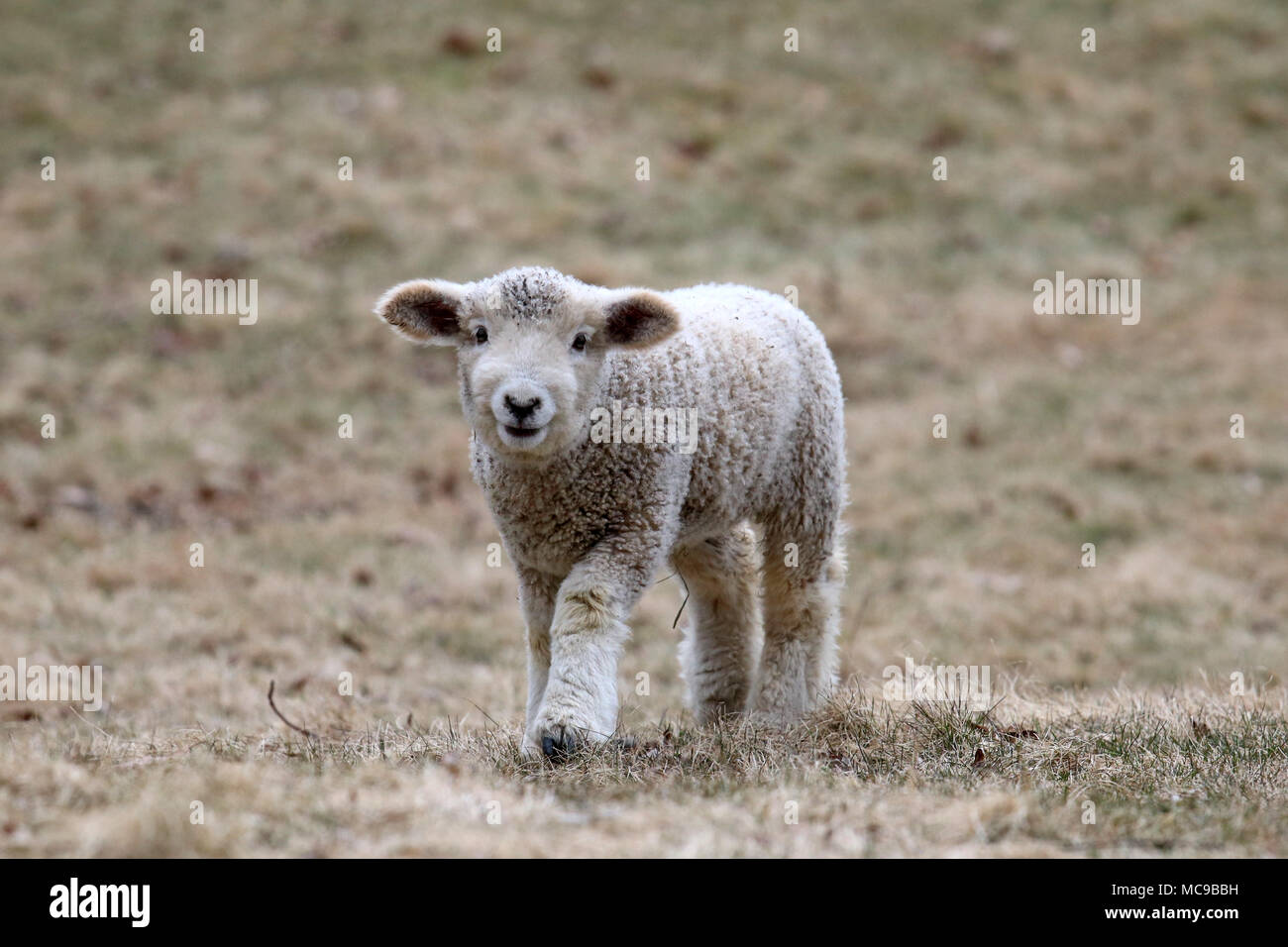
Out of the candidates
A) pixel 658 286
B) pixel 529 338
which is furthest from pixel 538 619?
pixel 658 286

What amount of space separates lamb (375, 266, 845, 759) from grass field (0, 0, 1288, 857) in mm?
436

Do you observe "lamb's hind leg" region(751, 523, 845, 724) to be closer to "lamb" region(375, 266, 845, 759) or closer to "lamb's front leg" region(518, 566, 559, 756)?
"lamb" region(375, 266, 845, 759)

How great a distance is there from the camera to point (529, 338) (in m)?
5.67

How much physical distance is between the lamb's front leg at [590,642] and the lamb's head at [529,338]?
21.7 inches

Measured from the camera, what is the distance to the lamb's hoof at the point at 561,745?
5488mm

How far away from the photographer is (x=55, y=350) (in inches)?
580

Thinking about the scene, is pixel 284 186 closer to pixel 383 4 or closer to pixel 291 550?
pixel 383 4

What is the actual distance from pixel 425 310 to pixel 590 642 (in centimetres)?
164

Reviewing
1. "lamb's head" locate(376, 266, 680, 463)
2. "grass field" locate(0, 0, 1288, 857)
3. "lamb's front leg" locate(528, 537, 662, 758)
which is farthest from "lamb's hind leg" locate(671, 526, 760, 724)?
"lamb's head" locate(376, 266, 680, 463)

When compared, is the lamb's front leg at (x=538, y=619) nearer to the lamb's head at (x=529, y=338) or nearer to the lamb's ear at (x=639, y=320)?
the lamb's head at (x=529, y=338)

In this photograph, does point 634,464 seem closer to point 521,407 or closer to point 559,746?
point 521,407

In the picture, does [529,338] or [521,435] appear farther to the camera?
[529,338]

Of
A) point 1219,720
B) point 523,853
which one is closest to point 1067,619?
point 1219,720

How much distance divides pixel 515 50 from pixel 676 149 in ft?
10.9
